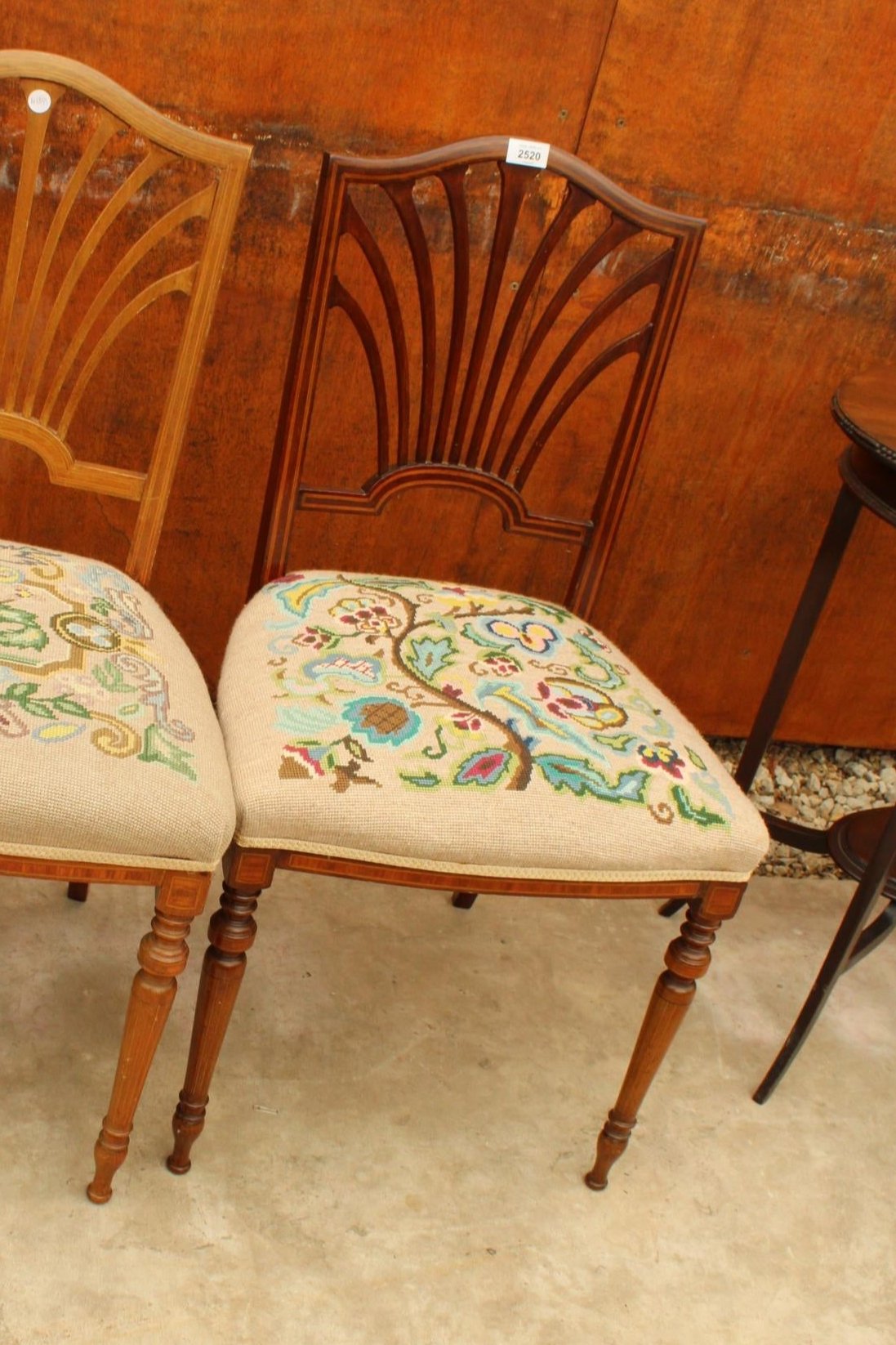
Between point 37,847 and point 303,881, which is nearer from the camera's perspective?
point 37,847

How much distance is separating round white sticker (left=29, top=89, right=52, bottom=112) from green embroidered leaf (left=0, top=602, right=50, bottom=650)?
50 cm

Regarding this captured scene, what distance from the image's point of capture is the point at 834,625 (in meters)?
2.32

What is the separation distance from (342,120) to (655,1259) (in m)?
1.41

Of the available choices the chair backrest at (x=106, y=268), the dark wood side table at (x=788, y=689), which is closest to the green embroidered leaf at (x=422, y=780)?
the chair backrest at (x=106, y=268)

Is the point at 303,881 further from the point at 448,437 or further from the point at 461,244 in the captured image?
the point at 461,244

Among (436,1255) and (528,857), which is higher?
(528,857)

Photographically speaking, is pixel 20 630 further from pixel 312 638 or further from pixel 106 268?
pixel 106 268

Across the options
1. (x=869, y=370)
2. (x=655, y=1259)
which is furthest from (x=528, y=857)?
(x=869, y=370)

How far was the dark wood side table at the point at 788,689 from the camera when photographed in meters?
1.59

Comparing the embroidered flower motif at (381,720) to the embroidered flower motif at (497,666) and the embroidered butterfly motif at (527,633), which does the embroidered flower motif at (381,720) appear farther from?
the embroidered butterfly motif at (527,633)

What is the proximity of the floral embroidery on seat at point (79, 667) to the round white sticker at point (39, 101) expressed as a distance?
1.45ft

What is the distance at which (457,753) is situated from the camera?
132 cm

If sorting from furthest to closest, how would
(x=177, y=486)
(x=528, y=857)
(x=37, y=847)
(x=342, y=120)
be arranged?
(x=177, y=486) < (x=342, y=120) < (x=528, y=857) < (x=37, y=847)

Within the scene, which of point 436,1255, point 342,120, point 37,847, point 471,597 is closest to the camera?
point 37,847
